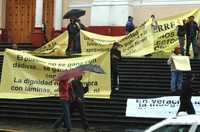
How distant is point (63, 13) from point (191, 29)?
414 inches

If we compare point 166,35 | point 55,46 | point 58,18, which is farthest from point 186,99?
point 58,18

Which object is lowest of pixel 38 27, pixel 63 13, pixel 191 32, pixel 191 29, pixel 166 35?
pixel 166 35

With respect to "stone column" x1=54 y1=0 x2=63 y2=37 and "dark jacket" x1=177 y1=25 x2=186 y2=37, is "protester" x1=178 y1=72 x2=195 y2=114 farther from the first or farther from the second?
"stone column" x1=54 y1=0 x2=63 y2=37

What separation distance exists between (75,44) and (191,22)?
192 inches

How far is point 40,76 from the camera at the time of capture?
2036 cm

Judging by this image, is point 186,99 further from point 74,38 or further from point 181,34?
point 74,38

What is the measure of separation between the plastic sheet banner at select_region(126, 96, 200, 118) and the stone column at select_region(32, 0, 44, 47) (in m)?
13.9

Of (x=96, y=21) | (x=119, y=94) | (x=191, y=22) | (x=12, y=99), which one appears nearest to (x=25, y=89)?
(x=12, y=99)

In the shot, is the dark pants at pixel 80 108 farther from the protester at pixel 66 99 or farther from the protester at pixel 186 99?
the protester at pixel 186 99

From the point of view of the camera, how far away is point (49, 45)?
28.6 metres

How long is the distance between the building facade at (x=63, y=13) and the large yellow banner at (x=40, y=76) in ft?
34.2

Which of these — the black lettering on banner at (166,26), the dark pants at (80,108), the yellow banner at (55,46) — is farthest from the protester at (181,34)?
the dark pants at (80,108)

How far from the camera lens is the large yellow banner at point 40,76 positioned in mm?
19844

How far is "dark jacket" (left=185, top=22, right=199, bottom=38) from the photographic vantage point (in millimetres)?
24344
